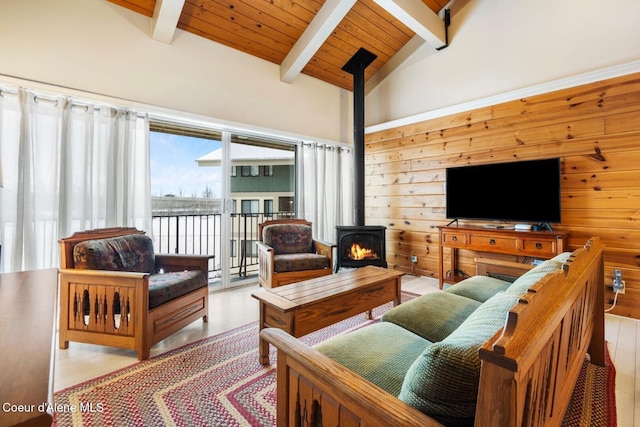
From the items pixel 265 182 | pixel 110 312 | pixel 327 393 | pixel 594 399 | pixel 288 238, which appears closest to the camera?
pixel 327 393

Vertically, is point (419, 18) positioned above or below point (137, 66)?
above

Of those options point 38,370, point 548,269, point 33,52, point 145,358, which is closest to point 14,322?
point 38,370

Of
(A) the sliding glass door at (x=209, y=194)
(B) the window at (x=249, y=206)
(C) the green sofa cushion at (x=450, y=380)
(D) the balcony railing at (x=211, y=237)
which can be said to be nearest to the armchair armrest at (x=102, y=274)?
(A) the sliding glass door at (x=209, y=194)

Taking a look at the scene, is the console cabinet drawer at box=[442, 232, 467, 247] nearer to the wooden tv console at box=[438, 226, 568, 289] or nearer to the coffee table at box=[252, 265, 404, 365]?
the wooden tv console at box=[438, 226, 568, 289]

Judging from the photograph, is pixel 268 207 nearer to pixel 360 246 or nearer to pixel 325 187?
pixel 325 187

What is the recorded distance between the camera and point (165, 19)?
289 centimetres

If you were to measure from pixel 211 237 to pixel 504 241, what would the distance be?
3.49 metres

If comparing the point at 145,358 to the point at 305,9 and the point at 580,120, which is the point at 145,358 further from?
the point at 580,120

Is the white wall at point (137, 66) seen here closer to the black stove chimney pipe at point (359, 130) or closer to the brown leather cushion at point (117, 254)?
the black stove chimney pipe at point (359, 130)

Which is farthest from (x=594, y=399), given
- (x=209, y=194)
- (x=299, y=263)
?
(x=209, y=194)

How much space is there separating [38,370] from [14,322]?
1.39 ft

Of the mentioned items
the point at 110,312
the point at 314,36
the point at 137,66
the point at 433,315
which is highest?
the point at 314,36

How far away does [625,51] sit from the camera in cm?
272

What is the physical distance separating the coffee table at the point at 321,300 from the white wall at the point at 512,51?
2.73 metres
